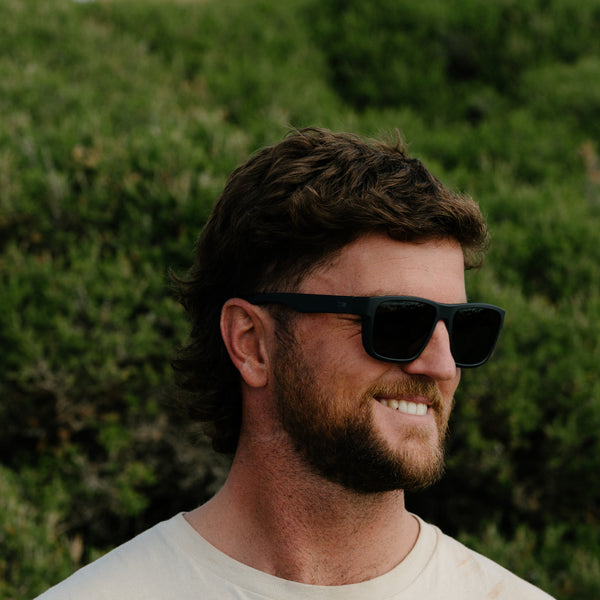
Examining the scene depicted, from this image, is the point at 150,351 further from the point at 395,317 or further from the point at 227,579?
the point at 395,317

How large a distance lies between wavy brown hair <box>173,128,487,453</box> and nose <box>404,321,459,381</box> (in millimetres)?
326

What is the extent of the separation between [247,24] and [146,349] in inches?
393

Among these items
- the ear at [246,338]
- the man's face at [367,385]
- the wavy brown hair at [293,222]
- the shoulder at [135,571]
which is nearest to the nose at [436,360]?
the man's face at [367,385]

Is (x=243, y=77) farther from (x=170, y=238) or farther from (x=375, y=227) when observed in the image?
(x=375, y=227)

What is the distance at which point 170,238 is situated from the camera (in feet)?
19.7

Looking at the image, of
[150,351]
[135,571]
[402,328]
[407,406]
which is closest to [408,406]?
[407,406]

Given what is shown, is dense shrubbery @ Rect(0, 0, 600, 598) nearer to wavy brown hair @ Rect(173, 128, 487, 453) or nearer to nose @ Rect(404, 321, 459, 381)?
wavy brown hair @ Rect(173, 128, 487, 453)

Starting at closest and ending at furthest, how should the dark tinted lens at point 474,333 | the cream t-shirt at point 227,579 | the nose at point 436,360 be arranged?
the cream t-shirt at point 227,579 → the nose at point 436,360 → the dark tinted lens at point 474,333

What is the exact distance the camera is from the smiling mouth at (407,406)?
2131 mm

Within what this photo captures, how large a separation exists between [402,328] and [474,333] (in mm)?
395

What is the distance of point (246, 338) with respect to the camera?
246 centimetres

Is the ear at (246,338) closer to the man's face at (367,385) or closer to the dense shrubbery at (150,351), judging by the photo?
the man's face at (367,385)

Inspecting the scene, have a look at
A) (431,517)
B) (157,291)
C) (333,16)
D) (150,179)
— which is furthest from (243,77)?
(431,517)

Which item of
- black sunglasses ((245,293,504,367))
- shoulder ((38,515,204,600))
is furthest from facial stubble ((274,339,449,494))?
shoulder ((38,515,204,600))
